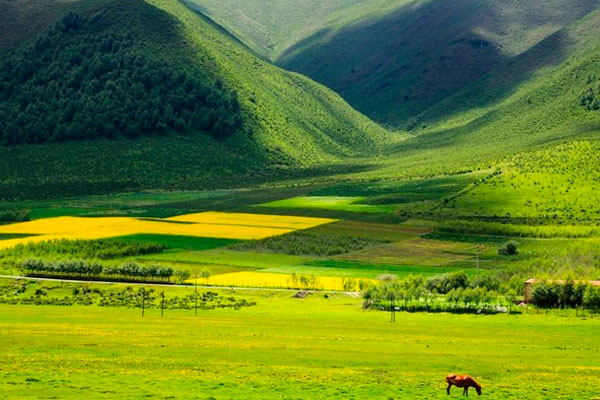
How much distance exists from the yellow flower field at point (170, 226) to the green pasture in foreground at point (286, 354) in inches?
2292

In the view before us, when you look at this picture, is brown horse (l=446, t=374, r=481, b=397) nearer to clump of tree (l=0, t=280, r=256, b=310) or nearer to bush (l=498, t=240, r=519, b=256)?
clump of tree (l=0, t=280, r=256, b=310)

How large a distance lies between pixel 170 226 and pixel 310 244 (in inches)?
1247

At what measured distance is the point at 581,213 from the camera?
549ft

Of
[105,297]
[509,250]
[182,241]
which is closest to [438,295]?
[509,250]

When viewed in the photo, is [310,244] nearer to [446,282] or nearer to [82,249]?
[82,249]

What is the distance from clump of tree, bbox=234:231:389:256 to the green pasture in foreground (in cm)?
4345

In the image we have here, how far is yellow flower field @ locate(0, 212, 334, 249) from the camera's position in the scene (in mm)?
149500

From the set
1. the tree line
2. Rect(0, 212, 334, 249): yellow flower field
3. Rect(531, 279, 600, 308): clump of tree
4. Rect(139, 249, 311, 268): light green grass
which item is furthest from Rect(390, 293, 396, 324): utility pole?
Rect(0, 212, 334, 249): yellow flower field

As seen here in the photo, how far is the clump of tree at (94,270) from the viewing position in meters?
114

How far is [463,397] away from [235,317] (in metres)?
39.6

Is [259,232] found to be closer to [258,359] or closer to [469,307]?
[469,307]

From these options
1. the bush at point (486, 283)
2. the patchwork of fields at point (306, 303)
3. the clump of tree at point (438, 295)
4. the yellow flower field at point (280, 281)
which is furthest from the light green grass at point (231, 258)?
the bush at point (486, 283)

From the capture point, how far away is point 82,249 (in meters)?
131

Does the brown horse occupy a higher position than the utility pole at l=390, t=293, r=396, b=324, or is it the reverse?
the utility pole at l=390, t=293, r=396, b=324
